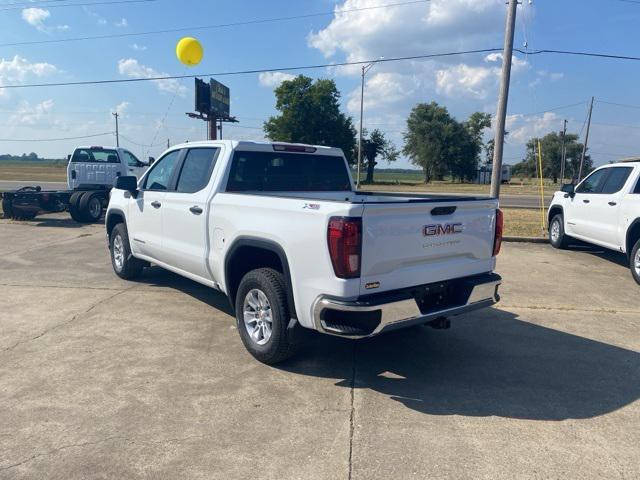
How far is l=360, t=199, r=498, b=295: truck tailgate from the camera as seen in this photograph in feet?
12.0

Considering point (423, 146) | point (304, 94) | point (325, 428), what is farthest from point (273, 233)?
point (423, 146)

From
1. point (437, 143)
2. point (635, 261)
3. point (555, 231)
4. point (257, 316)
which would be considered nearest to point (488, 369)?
point (257, 316)

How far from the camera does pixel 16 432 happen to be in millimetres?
3312

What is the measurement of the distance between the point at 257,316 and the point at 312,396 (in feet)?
3.09

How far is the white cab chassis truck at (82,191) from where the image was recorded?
14219 millimetres

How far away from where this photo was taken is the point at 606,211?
8906 millimetres

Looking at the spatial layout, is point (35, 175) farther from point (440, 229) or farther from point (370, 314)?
point (370, 314)

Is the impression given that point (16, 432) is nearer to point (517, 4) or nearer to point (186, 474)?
point (186, 474)

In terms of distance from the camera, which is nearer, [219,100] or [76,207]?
[76,207]

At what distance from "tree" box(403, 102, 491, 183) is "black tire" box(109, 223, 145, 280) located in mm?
63818

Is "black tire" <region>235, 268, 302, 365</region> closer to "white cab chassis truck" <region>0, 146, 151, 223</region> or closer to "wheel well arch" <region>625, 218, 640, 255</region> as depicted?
"wheel well arch" <region>625, 218, 640, 255</region>

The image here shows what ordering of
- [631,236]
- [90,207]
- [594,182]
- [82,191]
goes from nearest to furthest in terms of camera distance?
[631,236]
[594,182]
[90,207]
[82,191]

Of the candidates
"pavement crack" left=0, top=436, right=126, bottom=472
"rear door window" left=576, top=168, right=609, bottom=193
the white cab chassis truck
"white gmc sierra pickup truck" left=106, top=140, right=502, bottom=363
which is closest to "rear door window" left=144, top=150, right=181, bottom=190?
"white gmc sierra pickup truck" left=106, top=140, right=502, bottom=363

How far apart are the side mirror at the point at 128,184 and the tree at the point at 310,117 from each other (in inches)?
2054
